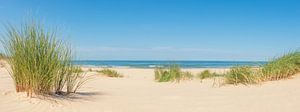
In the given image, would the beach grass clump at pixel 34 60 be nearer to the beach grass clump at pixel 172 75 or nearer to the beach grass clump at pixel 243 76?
the beach grass clump at pixel 243 76

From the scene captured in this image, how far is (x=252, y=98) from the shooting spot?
5746mm

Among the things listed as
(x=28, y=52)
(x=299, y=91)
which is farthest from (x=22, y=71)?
(x=299, y=91)

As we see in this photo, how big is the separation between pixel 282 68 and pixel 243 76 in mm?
730

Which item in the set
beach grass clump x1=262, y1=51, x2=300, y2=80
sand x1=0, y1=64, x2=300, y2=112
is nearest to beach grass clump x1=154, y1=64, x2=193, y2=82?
beach grass clump x1=262, y1=51, x2=300, y2=80

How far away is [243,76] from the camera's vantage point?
7.70 metres

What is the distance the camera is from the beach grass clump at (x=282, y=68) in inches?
302

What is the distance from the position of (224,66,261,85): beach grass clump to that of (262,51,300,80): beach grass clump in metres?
0.18

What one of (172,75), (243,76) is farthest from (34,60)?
(172,75)

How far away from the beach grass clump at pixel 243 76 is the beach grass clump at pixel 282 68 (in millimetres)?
176

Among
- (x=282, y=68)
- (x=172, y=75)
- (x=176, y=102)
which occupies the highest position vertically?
(x=282, y=68)

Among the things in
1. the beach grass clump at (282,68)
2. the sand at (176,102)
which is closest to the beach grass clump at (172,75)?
the beach grass clump at (282,68)

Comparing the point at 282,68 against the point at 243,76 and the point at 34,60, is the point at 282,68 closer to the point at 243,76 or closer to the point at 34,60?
the point at 243,76

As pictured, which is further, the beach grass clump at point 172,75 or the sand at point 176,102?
the beach grass clump at point 172,75

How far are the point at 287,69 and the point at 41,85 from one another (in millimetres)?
4568
